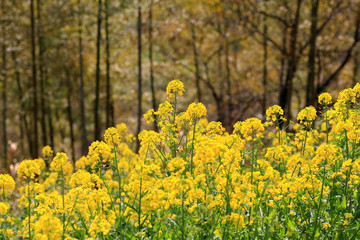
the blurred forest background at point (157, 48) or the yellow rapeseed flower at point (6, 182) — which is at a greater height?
the blurred forest background at point (157, 48)

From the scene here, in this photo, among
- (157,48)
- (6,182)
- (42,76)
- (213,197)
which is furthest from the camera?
(157,48)

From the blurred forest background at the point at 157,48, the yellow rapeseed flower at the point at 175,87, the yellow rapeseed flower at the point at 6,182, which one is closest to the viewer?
the yellow rapeseed flower at the point at 6,182

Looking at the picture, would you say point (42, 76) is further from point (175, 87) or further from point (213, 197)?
point (213, 197)

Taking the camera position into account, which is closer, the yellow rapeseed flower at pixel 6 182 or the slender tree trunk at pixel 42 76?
the yellow rapeseed flower at pixel 6 182

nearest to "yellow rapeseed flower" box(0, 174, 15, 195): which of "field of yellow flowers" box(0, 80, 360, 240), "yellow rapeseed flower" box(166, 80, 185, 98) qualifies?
"field of yellow flowers" box(0, 80, 360, 240)

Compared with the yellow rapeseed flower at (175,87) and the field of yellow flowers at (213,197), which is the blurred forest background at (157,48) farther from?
the field of yellow flowers at (213,197)

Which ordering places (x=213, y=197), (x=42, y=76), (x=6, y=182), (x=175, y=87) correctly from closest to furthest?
1. (x=213, y=197)
2. (x=6, y=182)
3. (x=175, y=87)
4. (x=42, y=76)

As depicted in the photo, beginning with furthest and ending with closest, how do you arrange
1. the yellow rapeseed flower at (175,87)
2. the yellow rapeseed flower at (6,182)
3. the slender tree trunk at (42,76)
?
the slender tree trunk at (42,76) < the yellow rapeseed flower at (175,87) < the yellow rapeseed flower at (6,182)

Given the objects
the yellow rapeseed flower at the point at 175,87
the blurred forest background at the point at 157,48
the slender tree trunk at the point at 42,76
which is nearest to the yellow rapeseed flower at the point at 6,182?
the yellow rapeseed flower at the point at 175,87

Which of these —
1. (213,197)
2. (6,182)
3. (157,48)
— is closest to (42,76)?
(157,48)

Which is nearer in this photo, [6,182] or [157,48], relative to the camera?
[6,182]

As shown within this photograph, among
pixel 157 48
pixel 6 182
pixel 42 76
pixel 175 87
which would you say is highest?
pixel 157 48

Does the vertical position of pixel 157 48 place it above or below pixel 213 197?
above

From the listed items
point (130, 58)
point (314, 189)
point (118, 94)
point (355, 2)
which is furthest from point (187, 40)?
point (314, 189)
